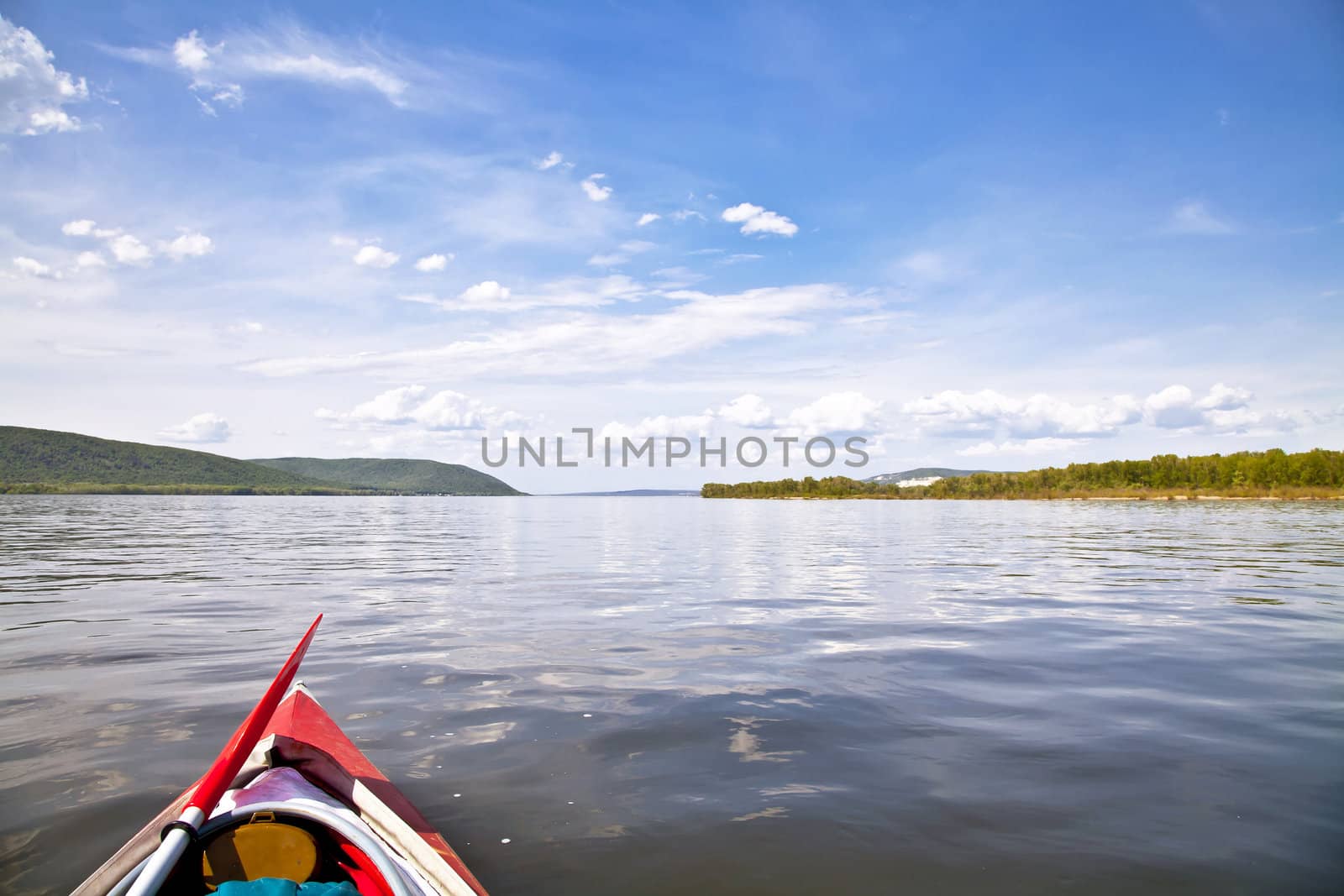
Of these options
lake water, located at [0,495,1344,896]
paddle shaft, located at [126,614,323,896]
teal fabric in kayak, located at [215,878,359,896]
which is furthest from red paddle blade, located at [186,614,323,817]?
lake water, located at [0,495,1344,896]

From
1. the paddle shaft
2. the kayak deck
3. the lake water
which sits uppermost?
the paddle shaft

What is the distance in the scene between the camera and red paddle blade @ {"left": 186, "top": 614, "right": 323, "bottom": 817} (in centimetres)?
434

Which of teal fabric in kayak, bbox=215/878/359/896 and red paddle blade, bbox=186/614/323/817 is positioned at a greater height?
red paddle blade, bbox=186/614/323/817

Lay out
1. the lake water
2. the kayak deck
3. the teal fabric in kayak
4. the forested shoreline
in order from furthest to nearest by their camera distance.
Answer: the forested shoreline → the lake water → the kayak deck → the teal fabric in kayak

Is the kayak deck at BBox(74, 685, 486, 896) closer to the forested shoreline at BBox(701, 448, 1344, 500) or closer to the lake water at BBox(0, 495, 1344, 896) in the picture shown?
the lake water at BBox(0, 495, 1344, 896)

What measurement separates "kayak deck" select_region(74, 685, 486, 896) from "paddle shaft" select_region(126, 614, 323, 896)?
0.81 feet

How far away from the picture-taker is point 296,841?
15.6 ft

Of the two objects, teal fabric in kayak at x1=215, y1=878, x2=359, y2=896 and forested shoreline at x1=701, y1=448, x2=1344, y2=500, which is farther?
forested shoreline at x1=701, y1=448, x2=1344, y2=500

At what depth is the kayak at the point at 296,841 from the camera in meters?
4.09

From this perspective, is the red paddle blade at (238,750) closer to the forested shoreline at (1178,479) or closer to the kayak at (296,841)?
the kayak at (296,841)

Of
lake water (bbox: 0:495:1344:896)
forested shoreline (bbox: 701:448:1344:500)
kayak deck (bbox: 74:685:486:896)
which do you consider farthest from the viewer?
forested shoreline (bbox: 701:448:1344:500)

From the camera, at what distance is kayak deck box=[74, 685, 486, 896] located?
432 cm

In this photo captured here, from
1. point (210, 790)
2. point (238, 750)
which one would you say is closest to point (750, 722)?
point (238, 750)

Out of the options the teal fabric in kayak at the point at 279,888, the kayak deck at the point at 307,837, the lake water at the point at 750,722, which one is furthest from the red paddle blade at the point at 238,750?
the lake water at the point at 750,722
